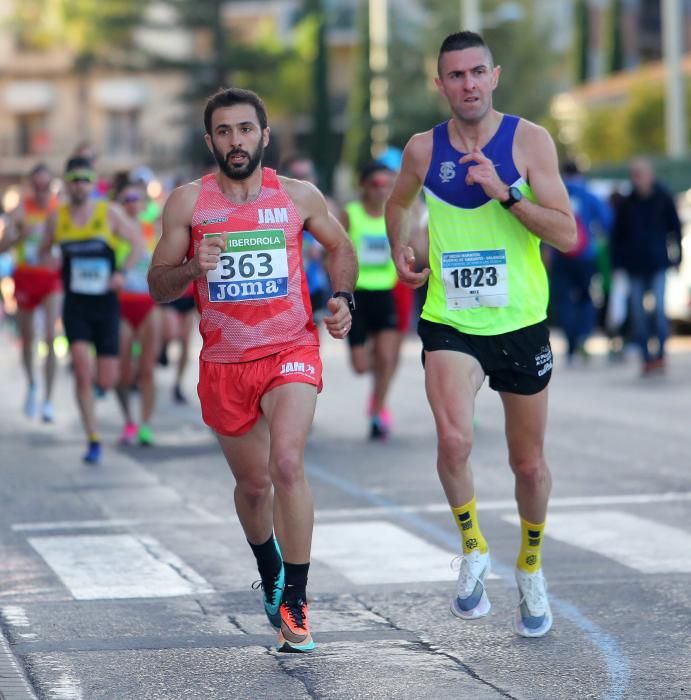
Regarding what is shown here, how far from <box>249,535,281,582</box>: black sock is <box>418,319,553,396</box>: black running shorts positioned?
869mm

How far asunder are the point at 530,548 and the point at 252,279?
1387mm

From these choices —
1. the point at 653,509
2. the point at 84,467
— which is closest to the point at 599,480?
the point at 653,509

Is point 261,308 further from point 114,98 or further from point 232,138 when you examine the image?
point 114,98

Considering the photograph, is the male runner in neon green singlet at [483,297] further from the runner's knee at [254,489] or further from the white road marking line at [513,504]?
the white road marking line at [513,504]

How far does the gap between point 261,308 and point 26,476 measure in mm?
5462

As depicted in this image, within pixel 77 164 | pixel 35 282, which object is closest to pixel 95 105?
pixel 35 282

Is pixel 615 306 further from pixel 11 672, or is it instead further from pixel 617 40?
pixel 617 40

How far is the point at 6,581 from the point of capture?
27.6 ft

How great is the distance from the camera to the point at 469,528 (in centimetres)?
721

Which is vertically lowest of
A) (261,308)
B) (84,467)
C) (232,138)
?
(84,467)

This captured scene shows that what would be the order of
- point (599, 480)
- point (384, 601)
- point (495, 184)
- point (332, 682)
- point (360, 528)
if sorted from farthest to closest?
1. point (599, 480)
2. point (360, 528)
3. point (384, 601)
4. point (495, 184)
5. point (332, 682)

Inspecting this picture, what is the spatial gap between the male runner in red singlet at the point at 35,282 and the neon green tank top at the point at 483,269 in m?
8.65

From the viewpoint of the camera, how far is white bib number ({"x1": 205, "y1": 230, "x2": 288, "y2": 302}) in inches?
279

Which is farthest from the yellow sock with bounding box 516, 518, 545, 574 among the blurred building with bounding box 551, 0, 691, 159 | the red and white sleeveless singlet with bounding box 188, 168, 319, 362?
the blurred building with bounding box 551, 0, 691, 159
